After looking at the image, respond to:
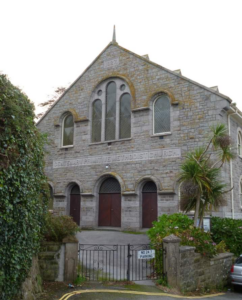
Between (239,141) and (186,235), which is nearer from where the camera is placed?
(186,235)

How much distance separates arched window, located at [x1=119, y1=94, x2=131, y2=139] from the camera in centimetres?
2032

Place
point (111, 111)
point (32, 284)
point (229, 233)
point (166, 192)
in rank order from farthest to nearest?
1. point (111, 111)
2. point (166, 192)
3. point (229, 233)
4. point (32, 284)

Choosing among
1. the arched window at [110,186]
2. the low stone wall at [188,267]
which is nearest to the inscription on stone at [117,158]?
the arched window at [110,186]

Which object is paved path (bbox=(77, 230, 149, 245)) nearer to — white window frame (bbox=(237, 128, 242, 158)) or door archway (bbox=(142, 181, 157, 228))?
door archway (bbox=(142, 181, 157, 228))

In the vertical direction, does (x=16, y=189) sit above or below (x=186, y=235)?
above

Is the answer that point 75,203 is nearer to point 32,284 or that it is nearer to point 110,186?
point 110,186

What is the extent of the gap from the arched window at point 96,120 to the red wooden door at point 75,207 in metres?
3.86

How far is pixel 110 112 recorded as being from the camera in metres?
21.3

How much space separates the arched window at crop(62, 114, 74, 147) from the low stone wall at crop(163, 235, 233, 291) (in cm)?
1339

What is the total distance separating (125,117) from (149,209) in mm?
5769

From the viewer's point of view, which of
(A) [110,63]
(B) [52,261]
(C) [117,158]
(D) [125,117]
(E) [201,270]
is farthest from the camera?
(A) [110,63]

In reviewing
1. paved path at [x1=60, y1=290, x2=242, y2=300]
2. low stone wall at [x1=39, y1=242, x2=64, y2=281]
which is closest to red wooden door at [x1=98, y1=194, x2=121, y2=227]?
low stone wall at [x1=39, y1=242, x2=64, y2=281]

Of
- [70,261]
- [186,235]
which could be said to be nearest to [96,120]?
[186,235]

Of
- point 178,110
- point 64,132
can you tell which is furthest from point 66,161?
point 178,110
